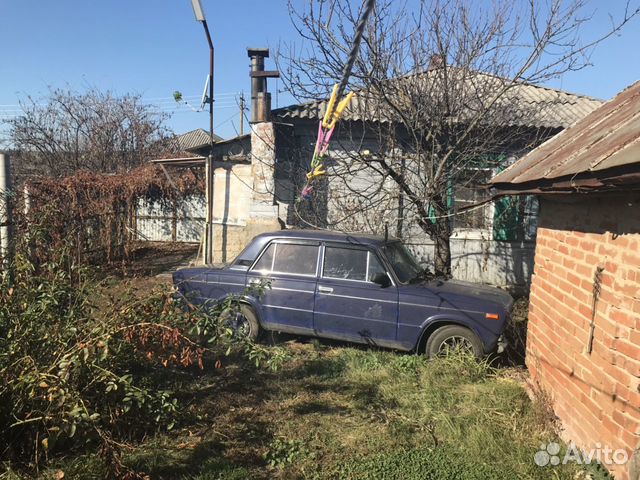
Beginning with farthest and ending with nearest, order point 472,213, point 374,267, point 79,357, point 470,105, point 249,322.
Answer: point 472,213
point 470,105
point 249,322
point 374,267
point 79,357

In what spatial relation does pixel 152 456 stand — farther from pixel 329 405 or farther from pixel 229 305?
pixel 329 405

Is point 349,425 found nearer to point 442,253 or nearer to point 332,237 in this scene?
point 332,237

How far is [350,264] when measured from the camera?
553cm

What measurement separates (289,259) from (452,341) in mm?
2178

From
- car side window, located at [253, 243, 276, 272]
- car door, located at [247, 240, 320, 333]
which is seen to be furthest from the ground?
car side window, located at [253, 243, 276, 272]

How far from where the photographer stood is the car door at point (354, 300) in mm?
5273

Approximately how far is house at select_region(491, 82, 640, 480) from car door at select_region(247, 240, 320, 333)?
2.45 m

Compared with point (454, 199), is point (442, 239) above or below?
below

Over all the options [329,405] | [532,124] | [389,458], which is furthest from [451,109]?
[389,458]

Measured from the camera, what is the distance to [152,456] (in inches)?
125

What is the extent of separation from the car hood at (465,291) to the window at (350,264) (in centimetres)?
48

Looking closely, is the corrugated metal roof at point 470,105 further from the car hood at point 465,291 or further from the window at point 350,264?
the car hood at point 465,291

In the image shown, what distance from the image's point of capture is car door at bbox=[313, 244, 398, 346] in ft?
17.3

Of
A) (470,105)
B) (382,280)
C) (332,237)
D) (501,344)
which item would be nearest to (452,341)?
(501,344)
